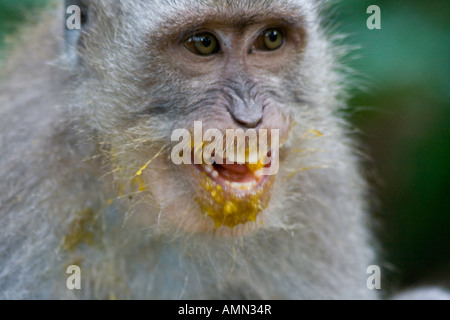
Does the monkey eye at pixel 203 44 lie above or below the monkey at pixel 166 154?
above

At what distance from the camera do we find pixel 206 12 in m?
2.87

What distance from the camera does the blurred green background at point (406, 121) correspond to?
Result: 5.04m

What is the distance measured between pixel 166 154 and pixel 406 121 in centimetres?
321

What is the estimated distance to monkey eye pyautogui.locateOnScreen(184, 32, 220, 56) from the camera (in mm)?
2922

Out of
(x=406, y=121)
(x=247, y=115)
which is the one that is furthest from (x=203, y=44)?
(x=406, y=121)

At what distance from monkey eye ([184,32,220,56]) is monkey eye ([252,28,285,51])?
225 mm

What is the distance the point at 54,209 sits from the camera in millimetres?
3143

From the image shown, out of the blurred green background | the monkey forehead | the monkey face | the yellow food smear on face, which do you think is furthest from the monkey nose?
the blurred green background

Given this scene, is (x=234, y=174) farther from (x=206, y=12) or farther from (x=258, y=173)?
(x=206, y=12)

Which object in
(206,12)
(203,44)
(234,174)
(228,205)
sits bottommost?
(228,205)

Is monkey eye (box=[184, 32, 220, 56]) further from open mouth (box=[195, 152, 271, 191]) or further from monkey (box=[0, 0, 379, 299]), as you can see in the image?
open mouth (box=[195, 152, 271, 191])

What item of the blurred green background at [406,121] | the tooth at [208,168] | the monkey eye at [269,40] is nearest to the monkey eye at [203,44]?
the monkey eye at [269,40]

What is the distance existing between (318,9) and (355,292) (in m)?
1.73

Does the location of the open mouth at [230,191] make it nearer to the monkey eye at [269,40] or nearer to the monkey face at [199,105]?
the monkey face at [199,105]
